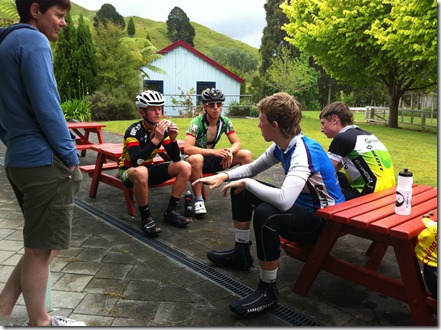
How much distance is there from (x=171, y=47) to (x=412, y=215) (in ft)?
87.7

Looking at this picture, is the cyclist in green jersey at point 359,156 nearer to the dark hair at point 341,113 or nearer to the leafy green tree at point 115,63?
the dark hair at point 341,113

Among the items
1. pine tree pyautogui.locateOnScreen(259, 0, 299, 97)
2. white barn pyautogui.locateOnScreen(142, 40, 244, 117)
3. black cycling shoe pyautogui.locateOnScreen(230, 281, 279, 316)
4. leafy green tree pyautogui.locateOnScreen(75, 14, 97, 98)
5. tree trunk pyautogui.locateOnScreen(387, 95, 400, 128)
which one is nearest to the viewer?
black cycling shoe pyautogui.locateOnScreen(230, 281, 279, 316)

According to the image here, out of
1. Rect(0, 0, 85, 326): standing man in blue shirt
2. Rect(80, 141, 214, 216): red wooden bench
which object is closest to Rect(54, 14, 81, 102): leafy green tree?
Rect(80, 141, 214, 216): red wooden bench

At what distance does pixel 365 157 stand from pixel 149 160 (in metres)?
2.28

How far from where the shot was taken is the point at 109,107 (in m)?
16.9

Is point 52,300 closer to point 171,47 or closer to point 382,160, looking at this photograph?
point 382,160

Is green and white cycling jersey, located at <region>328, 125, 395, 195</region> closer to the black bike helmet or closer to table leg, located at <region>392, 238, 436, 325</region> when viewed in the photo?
table leg, located at <region>392, 238, 436, 325</region>

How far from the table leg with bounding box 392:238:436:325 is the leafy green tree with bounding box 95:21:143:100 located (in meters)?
17.1

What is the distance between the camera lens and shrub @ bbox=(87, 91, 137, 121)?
16719mm

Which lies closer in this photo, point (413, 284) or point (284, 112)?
point (413, 284)

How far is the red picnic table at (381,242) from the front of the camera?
2.34 m

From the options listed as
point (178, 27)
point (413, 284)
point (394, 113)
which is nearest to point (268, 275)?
point (413, 284)

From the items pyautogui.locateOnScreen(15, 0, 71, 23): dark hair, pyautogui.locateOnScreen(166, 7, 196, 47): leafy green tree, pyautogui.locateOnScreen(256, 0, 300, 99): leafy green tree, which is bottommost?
pyautogui.locateOnScreen(15, 0, 71, 23): dark hair

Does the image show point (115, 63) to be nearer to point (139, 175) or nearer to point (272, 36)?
point (139, 175)
